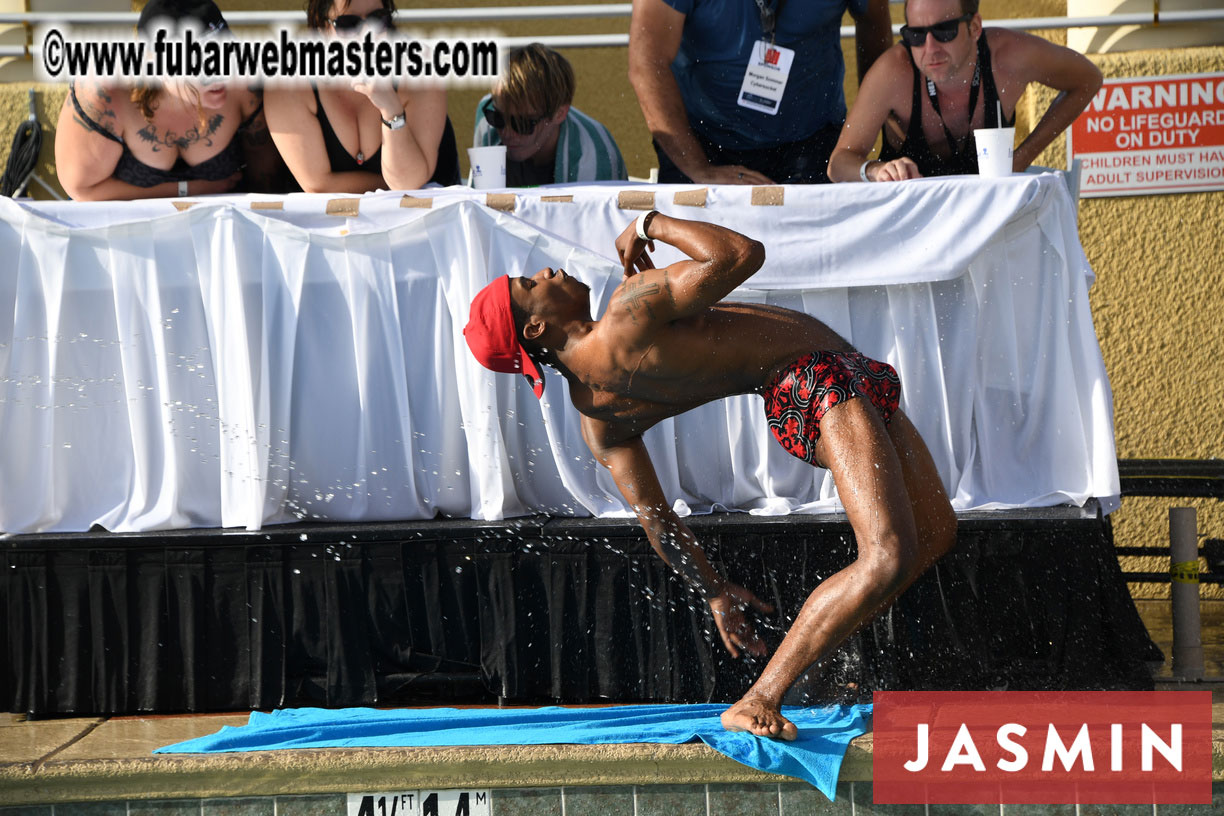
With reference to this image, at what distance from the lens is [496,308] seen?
330cm

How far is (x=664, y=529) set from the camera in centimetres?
359

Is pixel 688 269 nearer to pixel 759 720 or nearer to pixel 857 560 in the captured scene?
pixel 857 560

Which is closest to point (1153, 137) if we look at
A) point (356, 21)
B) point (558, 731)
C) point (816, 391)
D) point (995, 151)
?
point (995, 151)

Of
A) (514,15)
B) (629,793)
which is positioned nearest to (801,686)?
(629,793)

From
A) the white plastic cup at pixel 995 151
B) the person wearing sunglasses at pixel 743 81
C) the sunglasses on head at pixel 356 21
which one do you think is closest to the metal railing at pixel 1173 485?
the white plastic cup at pixel 995 151

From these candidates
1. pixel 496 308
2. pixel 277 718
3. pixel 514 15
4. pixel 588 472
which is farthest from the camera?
pixel 514 15

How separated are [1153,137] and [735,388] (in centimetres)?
326

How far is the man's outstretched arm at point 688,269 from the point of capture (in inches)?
123

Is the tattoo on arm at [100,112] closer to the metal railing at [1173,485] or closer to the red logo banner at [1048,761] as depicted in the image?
the red logo banner at [1048,761]

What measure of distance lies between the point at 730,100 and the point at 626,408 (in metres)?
1.69

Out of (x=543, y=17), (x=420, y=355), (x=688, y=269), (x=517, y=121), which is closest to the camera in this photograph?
(x=688, y=269)

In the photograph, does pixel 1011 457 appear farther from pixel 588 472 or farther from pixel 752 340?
pixel 588 472

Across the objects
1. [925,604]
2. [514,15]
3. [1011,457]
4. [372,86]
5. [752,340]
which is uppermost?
[514,15]

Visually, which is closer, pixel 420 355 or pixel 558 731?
pixel 558 731
